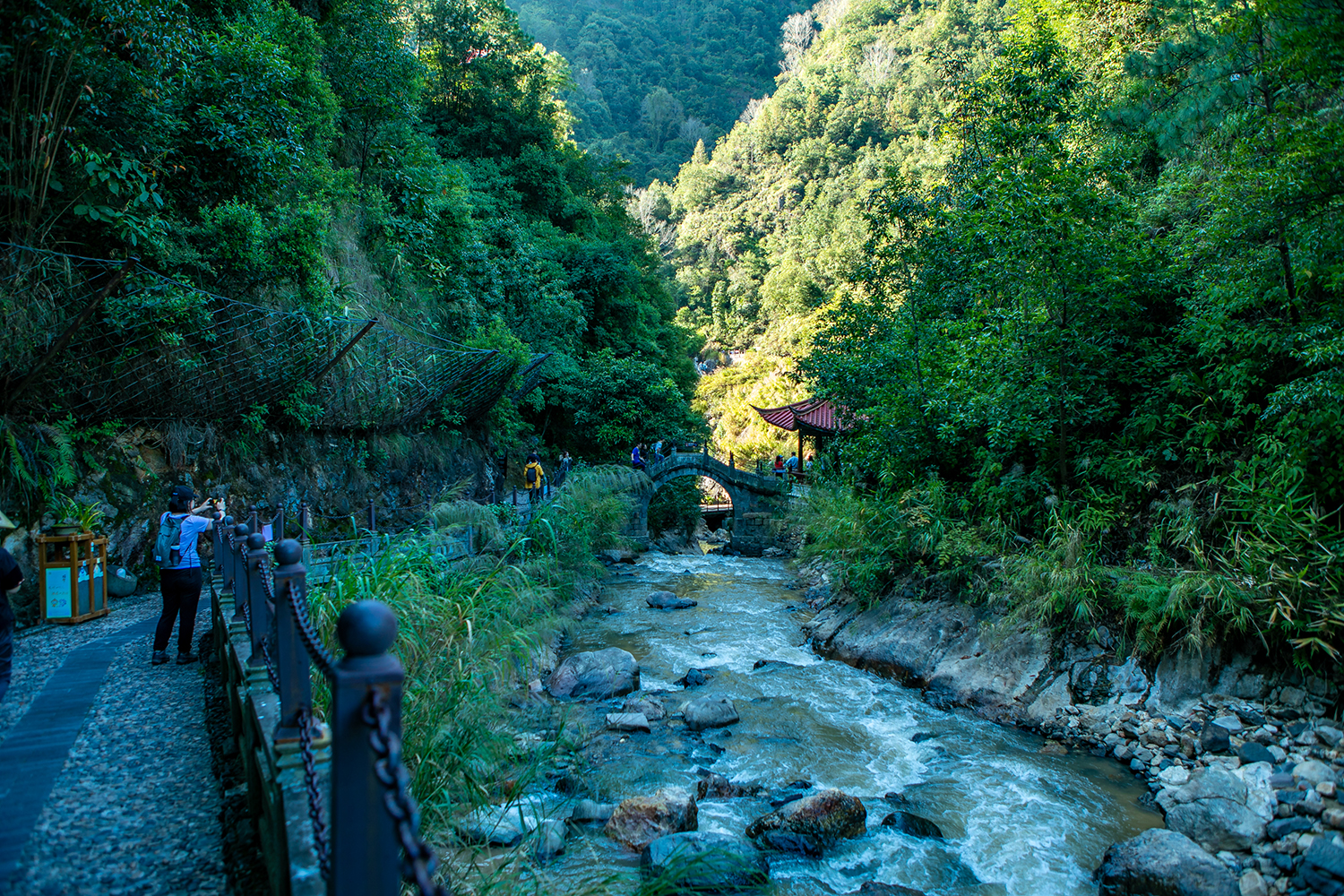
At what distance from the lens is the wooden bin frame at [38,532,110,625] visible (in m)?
6.68

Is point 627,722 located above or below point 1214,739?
below

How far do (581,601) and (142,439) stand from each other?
6.61 m

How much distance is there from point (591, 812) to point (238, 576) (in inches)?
123

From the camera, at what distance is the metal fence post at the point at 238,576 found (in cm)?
482

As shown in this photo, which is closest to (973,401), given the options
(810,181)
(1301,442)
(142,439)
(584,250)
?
(1301,442)

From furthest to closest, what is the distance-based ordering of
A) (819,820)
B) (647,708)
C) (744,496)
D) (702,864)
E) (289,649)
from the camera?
(744,496)
(647,708)
(819,820)
(702,864)
(289,649)

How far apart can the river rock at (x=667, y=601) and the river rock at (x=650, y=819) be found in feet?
24.3

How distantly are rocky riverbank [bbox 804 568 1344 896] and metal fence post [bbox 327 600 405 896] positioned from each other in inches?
204

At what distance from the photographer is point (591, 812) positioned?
17.0ft

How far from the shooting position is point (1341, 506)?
20.1 ft

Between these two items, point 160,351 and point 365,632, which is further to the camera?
point 160,351

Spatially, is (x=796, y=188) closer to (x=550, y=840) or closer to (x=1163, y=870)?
(x=1163, y=870)

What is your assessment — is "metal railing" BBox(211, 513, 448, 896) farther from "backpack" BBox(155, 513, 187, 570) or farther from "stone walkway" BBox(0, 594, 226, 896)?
"backpack" BBox(155, 513, 187, 570)

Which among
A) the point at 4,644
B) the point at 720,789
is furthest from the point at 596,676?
the point at 4,644
